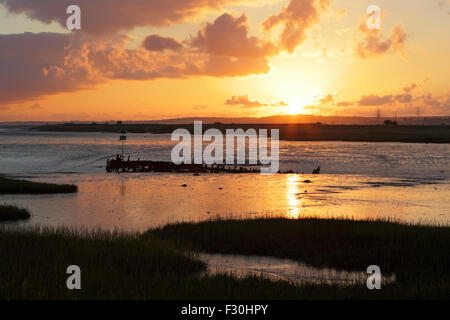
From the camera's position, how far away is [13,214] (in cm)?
2673

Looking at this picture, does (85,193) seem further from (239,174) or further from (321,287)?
(321,287)

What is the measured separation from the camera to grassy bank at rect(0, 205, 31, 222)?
2645 centimetres

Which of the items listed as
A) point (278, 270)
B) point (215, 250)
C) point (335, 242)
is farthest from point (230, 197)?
point (278, 270)

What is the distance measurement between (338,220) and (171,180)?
29.0m

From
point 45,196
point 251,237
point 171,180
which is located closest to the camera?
point 251,237

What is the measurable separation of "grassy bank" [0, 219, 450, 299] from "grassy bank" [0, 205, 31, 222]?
7.62m

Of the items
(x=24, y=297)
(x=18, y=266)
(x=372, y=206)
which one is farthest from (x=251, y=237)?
(x=372, y=206)

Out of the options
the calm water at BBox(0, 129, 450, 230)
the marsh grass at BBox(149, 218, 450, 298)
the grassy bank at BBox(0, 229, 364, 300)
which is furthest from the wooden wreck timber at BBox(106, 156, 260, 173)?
the grassy bank at BBox(0, 229, 364, 300)

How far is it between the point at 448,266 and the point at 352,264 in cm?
313

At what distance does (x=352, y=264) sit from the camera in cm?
1755

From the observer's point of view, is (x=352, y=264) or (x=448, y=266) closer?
(x=448, y=266)

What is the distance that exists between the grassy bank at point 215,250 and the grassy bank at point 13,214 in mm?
7619

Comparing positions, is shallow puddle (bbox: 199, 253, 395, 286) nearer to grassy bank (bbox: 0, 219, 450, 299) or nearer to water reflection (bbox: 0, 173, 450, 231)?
grassy bank (bbox: 0, 219, 450, 299)
